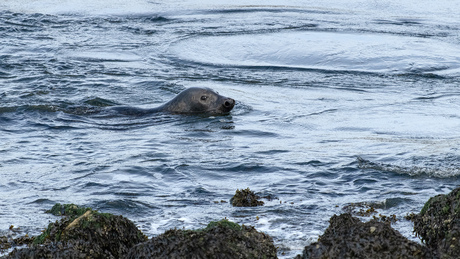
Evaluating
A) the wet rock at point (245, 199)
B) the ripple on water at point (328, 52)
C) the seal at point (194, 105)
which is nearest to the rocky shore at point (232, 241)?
the wet rock at point (245, 199)

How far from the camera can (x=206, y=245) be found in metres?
3.61

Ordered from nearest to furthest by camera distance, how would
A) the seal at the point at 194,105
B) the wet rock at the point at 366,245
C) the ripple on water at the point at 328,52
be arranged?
the wet rock at the point at 366,245 → the seal at the point at 194,105 → the ripple on water at the point at 328,52

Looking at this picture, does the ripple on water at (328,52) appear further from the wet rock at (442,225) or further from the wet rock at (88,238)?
the wet rock at (88,238)

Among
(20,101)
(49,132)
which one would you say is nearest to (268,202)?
(49,132)

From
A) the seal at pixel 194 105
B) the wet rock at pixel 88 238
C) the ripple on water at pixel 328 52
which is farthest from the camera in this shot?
the ripple on water at pixel 328 52

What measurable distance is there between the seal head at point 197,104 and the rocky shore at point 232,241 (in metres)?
5.65

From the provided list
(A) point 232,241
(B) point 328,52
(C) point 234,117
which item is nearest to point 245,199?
(A) point 232,241

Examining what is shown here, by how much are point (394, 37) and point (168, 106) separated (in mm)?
7983

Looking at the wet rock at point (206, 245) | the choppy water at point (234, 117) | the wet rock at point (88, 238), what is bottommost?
the choppy water at point (234, 117)

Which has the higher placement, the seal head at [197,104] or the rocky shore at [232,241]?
the rocky shore at [232,241]

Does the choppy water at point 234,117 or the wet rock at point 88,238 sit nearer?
the wet rock at point 88,238

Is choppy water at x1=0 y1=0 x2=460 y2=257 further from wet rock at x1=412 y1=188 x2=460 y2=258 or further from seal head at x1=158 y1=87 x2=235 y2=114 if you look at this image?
wet rock at x1=412 y1=188 x2=460 y2=258

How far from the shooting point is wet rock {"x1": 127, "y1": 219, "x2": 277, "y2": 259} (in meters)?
3.57

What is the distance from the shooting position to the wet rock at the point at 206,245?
357 centimetres
